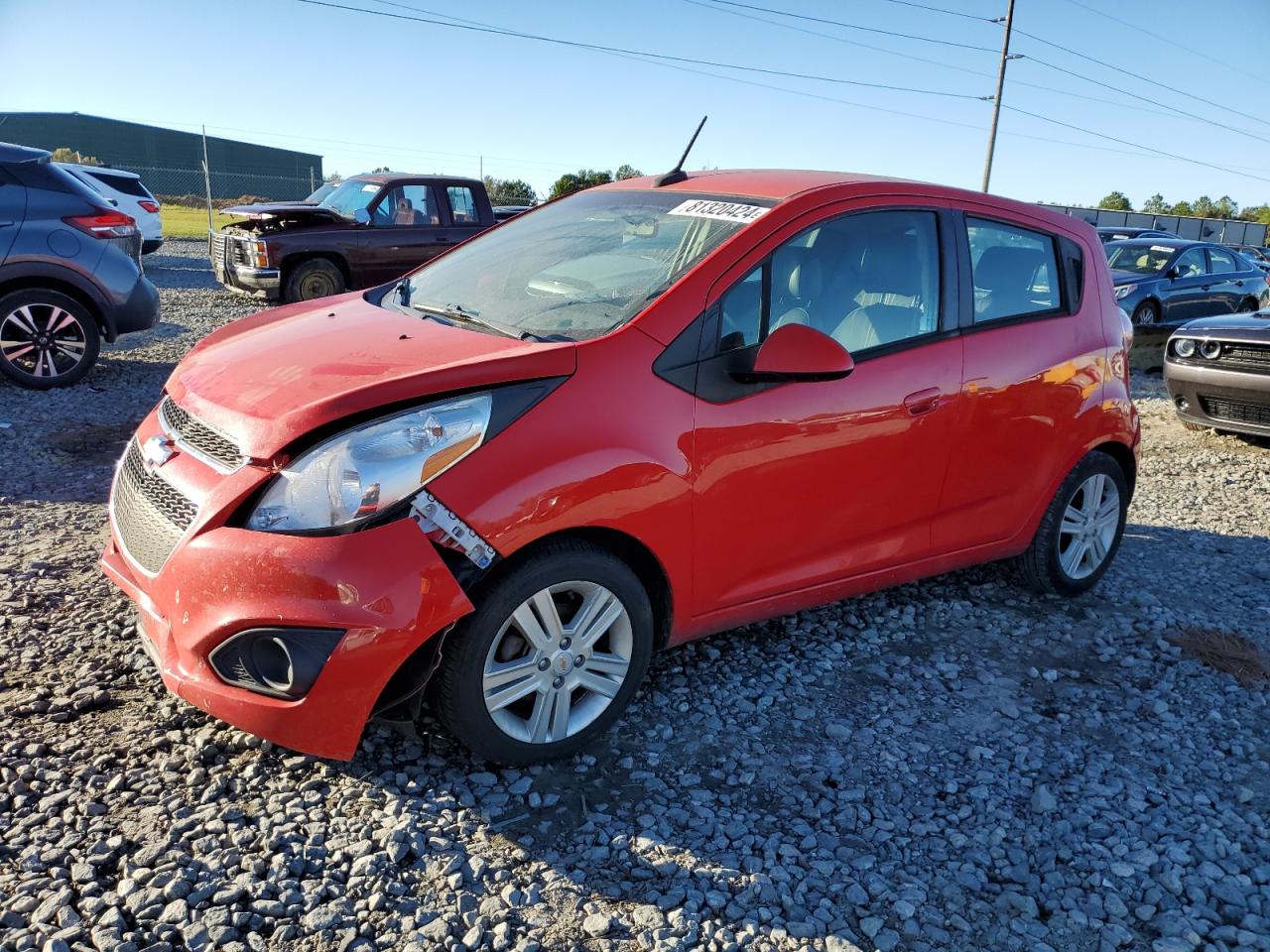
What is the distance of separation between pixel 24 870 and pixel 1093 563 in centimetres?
435

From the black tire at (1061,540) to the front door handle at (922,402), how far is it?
3.54 feet

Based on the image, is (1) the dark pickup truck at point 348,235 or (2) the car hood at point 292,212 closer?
(1) the dark pickup truck at point 348,235

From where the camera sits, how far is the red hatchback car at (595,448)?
251cm

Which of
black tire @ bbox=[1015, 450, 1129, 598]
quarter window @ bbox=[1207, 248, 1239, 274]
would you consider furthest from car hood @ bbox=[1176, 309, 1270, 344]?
quarter window @ bbox=[1207, 248, 1239, 274]

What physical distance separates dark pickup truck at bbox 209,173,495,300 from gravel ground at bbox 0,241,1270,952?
8493 mm

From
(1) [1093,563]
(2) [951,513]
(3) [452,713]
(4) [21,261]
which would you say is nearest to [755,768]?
(3) [452,713]

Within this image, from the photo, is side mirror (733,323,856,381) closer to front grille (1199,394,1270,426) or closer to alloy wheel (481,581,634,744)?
alloy wheel (481,581,634,744)

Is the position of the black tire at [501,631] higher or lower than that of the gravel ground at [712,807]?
higher

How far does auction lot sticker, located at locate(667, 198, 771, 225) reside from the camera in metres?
3.30

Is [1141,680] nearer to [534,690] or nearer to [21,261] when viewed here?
[534,690]

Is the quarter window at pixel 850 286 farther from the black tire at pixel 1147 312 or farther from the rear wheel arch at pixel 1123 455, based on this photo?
the black tire at pixel 1147 312

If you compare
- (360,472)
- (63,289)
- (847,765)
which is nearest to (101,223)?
(63,289)

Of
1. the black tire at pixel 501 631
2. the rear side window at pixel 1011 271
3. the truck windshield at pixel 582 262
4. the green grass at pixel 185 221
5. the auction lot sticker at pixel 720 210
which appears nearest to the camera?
the black tire at pixel 501 631

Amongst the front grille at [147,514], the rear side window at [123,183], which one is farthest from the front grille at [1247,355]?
the rear side window at [123,183]
